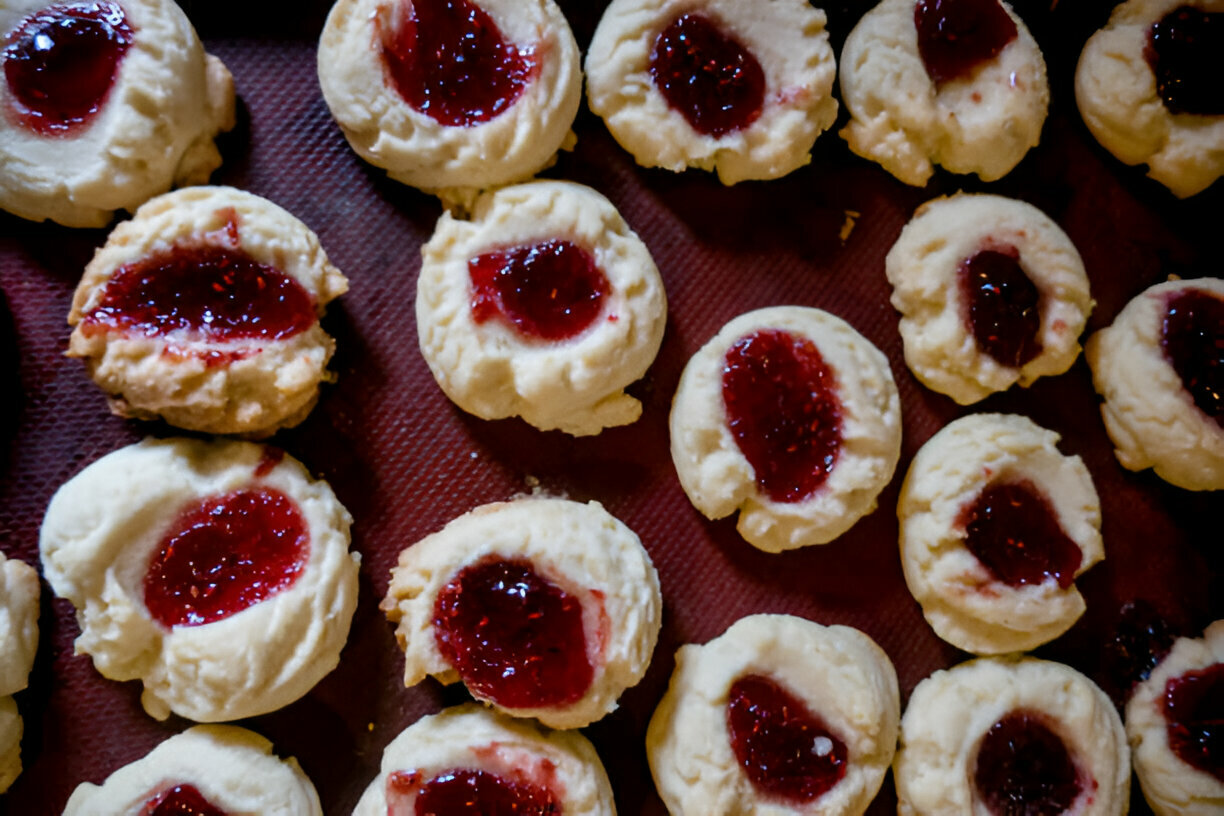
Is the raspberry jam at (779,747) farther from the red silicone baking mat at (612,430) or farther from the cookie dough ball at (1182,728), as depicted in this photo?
the cookie dough ball at (1182,728)

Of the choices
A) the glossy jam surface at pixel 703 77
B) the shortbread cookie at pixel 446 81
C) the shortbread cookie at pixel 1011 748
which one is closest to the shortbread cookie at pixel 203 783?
the shortbread cookie at pixel 446 81

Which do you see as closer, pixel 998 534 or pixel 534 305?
pixel 534 305

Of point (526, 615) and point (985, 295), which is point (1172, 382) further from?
point (526, 615)

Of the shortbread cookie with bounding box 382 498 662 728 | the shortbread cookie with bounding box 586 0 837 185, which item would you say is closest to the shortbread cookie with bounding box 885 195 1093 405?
the shortbread cookie with bounding box 586 0 837 185

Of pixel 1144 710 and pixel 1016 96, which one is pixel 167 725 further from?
pixel 1016 96

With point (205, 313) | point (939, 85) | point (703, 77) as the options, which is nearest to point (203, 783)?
point (205, 313)

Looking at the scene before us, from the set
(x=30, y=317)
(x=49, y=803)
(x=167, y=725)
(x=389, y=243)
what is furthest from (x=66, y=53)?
(x=49, y=803)
